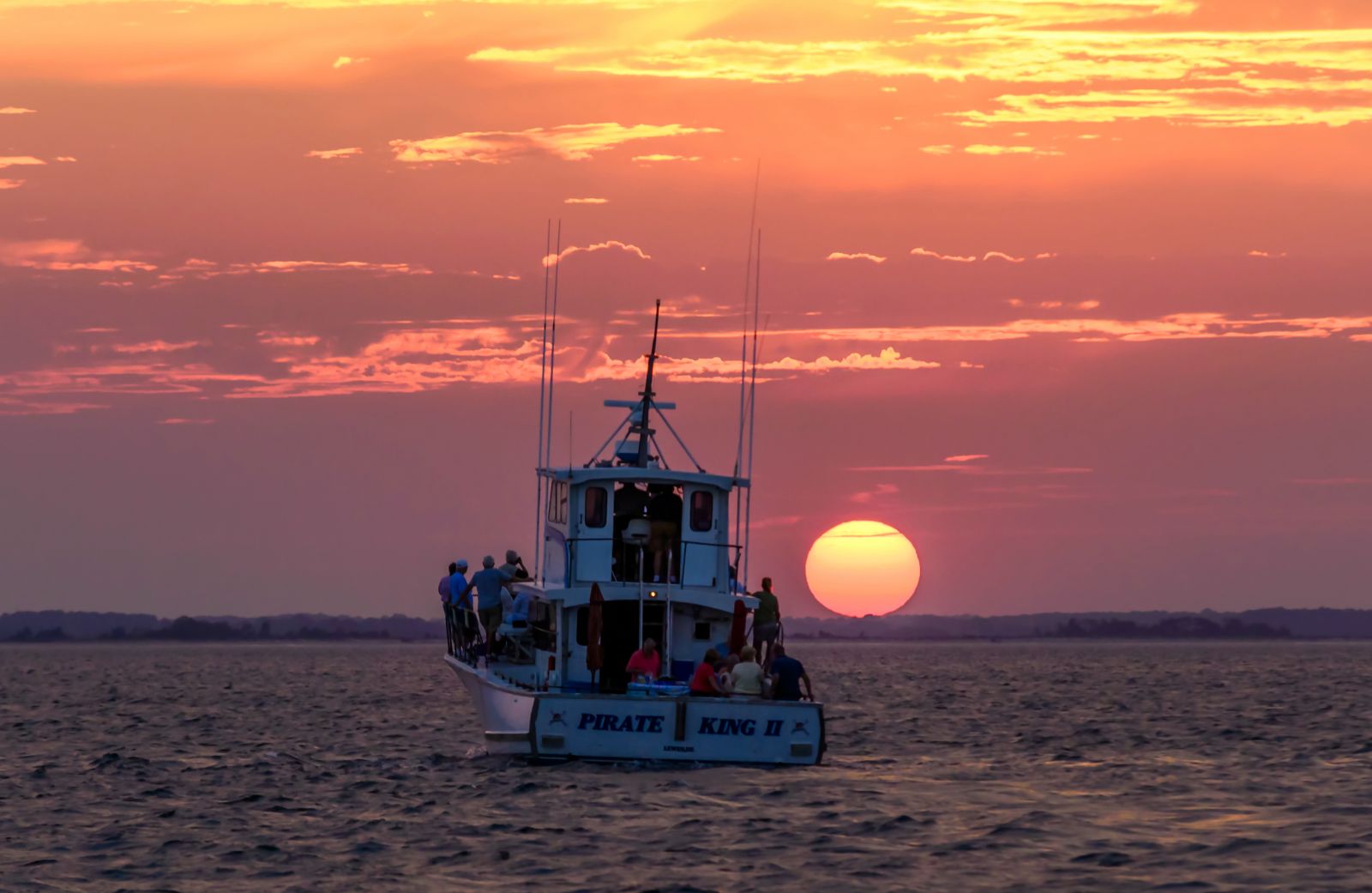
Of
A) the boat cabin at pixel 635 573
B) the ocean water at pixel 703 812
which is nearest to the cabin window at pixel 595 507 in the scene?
the boat cabin at pixel 635 573

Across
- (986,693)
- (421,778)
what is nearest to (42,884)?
(421,778)

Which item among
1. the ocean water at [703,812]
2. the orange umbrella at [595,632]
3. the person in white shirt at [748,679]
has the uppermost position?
the orange umbrella at [595,632]

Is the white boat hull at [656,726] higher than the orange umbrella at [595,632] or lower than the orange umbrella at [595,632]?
lower

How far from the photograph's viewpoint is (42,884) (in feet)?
72.8

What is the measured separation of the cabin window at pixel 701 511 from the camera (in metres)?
34.1

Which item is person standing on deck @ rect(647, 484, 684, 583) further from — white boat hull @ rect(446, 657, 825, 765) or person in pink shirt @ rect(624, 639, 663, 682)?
white boat hull @ rect(446, 657, 825, 765)

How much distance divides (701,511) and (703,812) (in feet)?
26.8

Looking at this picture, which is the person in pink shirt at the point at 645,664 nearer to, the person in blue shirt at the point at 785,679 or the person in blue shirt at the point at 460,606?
the person in blue shirt at the point at 785,679

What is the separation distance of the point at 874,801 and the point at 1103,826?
158 inches

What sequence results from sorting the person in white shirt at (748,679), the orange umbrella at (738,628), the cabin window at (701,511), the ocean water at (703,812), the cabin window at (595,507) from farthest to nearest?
the cabin window at (701,511)
the cabin window at (595,507)
the orange umbrella at (738,628)
the person in white shirt at (748,679)
the ocean water at (703,812)

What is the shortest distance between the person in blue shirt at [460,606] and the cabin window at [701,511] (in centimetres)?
573

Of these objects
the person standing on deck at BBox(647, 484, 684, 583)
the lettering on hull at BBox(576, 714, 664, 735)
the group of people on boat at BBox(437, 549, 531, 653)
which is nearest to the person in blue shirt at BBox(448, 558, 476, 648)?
the group of people on boat at BBox(437, 549, 531, 653)

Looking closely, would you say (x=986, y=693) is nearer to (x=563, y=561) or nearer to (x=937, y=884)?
(x=563, y=561)

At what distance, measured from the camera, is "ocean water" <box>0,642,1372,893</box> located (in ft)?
73.9
